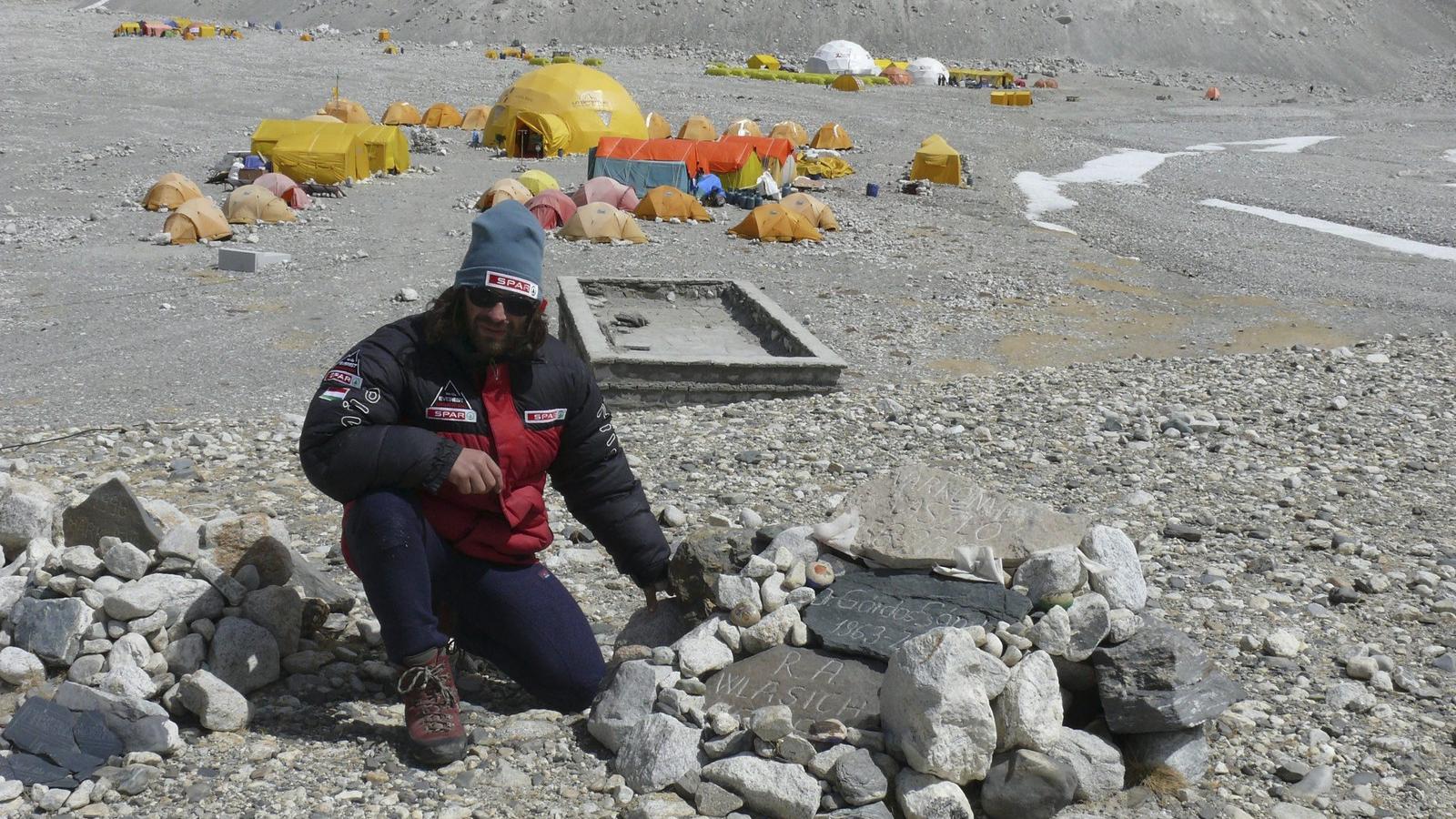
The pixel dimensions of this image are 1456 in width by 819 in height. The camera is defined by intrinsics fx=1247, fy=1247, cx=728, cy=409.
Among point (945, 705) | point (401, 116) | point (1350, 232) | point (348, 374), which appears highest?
point (348, 374)

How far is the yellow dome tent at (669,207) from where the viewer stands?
647 inches

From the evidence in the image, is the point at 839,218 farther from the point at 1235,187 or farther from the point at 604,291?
the point at 1235,187

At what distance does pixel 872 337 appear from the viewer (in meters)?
10.4

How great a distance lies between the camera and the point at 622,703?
135 inches

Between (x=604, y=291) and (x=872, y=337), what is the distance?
2.25 meters

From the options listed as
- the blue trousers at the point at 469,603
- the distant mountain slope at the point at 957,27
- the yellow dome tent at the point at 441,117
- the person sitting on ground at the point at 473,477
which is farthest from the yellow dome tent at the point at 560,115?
the distant mountain slope at the point at 957,27

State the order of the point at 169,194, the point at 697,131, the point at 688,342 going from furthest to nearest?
the point at 697,131 → the point at 169,194 → the point at 688,342

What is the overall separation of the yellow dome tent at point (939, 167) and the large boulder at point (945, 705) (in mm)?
20161

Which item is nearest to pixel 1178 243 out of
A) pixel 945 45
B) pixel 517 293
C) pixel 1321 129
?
pixel 517 293

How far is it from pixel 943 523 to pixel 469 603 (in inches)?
59.2

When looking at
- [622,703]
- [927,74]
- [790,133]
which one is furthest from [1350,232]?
[927,74]

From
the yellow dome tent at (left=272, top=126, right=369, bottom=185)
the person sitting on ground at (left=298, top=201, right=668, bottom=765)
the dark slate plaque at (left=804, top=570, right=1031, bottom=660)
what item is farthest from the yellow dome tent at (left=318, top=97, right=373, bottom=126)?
the dark slate plaque at (left=804, top=570, right=1031, bottom=660)

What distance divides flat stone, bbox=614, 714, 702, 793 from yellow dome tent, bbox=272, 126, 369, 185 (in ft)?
53.5

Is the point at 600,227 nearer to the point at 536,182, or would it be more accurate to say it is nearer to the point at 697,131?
the point at 536,182
